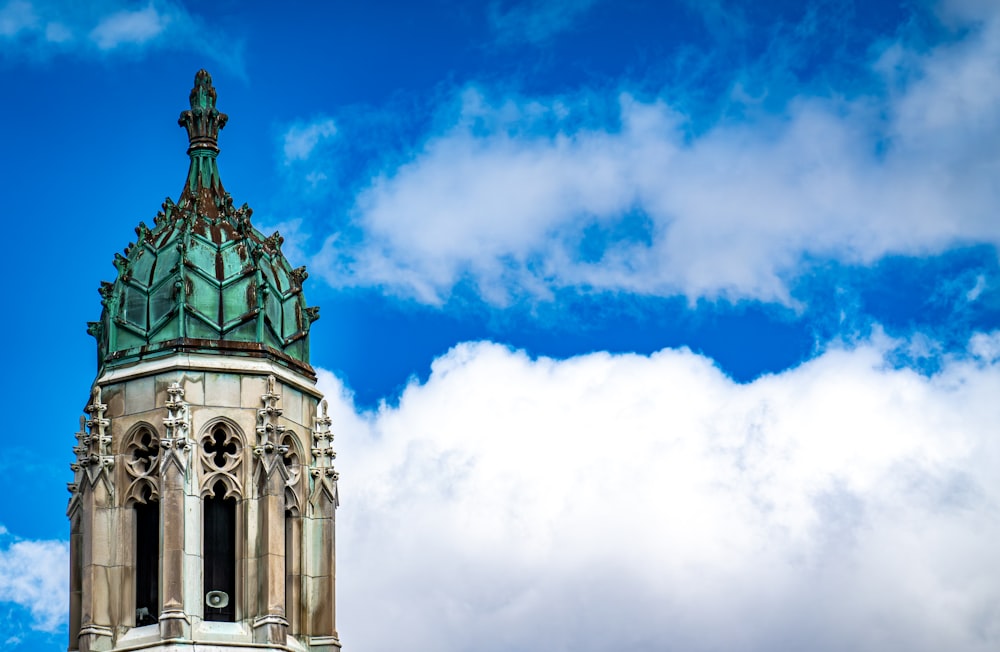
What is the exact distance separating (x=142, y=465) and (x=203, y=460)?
5.02 ft

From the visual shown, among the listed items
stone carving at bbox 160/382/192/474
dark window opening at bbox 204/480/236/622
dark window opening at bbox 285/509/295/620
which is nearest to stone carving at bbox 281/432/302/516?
dark window opening at bbox 285/509/295/620

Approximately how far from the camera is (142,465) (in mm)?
61250

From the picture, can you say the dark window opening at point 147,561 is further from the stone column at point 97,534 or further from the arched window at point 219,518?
the arched window at point 219,518

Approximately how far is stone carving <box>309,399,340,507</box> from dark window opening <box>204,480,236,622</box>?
244 centimetres

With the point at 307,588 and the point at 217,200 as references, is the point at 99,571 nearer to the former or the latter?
the point at 307,588

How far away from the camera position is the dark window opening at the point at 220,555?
6025cm

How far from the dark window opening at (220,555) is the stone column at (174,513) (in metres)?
0.92

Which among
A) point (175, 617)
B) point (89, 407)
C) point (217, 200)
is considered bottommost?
point (175, 617)

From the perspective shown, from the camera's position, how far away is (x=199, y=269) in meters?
Answer: 62.3

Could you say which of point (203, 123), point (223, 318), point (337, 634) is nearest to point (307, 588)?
point (337, 634)

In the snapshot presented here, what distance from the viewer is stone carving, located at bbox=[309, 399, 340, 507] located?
205 ft

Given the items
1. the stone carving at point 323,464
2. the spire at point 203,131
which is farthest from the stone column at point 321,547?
the spire at point 203,131

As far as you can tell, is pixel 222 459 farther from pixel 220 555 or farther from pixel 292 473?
pixel 220 555

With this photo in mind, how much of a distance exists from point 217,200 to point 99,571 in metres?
9.98
